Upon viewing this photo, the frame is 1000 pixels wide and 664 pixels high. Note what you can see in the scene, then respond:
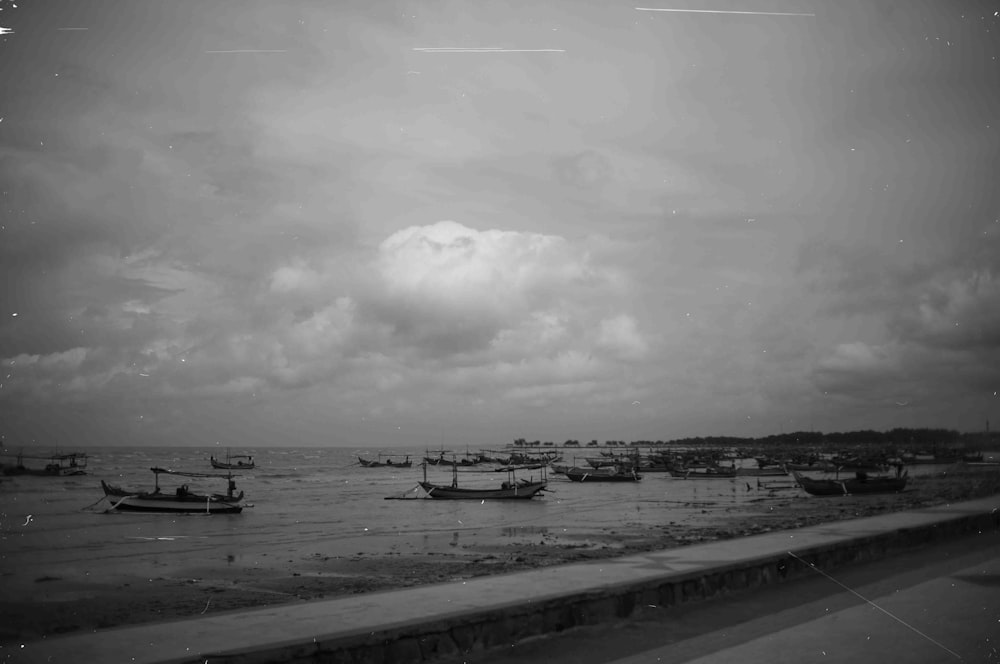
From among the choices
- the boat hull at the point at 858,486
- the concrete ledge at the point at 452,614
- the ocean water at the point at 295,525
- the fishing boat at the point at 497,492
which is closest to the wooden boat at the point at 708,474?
the ocean water at the point at 295,525

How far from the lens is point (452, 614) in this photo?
18.2ft

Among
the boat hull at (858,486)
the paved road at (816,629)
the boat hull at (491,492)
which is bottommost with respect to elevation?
the boat hull at (491,492)

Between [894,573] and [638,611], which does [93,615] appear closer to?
[638,611]

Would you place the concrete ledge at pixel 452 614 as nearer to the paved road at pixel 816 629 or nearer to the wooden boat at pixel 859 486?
the paved road at pixel 816 629

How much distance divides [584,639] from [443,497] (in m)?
42.4

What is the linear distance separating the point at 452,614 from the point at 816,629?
3195mm

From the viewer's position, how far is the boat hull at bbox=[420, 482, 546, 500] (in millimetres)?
45000

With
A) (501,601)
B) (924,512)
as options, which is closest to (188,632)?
(501,601)

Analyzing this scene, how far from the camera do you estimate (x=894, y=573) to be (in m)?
8.88

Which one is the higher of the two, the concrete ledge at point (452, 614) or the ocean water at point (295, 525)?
the concrete ledge at point (452, 614)

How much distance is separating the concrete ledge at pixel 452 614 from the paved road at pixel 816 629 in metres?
0.17

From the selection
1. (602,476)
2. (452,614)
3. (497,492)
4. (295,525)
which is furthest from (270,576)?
(602,476)

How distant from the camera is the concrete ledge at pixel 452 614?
4.85m

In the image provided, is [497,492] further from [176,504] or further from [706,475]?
[706,475]
